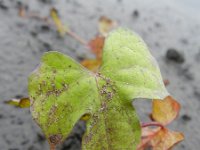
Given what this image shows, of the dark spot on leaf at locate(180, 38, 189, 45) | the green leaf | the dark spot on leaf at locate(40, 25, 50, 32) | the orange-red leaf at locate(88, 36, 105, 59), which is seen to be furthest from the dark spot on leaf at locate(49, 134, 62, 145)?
the dark spot on leaf at locate(180, 38, 189, 45)

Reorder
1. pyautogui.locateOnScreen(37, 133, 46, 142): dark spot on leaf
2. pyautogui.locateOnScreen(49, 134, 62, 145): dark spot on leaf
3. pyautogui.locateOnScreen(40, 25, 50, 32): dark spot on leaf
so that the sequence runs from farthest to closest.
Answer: pyautogui.locateOnScreen(40, 25, 50, 32): dark spot on leaf
pyautogui.locateOnScreen(37, 133, 46, 142): dark spot on leaf
pyautogui.locateOnScreen(49, 134, 62, 145): dark spot on leaf

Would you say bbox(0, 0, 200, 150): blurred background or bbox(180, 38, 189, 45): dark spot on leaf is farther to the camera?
bbox(180, 38, 189, 45): dark spot on leaf

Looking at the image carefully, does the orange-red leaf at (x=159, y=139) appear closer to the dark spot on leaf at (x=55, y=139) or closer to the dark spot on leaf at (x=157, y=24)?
the dark spot on leaf at (x=55, y=139)

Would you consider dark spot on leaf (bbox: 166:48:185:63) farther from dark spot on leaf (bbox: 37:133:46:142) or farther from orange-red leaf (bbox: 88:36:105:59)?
dark spot on leaf (bbox: 37:133:46:142)

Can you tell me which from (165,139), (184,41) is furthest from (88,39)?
(165,139)

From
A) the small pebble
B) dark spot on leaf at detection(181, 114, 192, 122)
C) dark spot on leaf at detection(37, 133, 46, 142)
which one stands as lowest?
dark spot on leaf at detection(37, 133, 46, 142)

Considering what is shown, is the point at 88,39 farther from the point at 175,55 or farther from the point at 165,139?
the point at 165,139

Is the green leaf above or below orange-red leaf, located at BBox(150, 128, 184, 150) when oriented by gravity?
above
